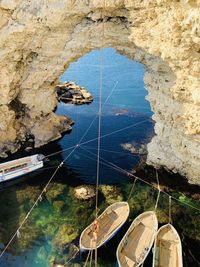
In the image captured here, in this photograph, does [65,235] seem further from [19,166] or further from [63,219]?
[19,166]

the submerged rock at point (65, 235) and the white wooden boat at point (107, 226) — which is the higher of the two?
the white wooden boat at point (107, 226)

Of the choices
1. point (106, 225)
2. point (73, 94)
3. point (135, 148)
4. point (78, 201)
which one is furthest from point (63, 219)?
point (73, 94)

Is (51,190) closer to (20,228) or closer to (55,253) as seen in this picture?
(20,228)

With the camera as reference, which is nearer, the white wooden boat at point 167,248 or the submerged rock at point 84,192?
the white wooden boat at point 167,248

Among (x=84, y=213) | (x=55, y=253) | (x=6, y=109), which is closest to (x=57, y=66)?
(x=6, y=109)

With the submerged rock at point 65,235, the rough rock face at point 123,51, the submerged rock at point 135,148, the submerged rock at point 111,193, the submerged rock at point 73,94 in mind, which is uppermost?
the rough rock face at point 123,51

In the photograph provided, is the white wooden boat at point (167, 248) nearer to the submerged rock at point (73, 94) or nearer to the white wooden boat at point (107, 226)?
the white wooden boat at point (107, 226)

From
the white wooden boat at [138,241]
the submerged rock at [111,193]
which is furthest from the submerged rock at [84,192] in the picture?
the white wooden boat at [138,241]

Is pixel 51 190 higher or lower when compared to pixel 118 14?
lower
